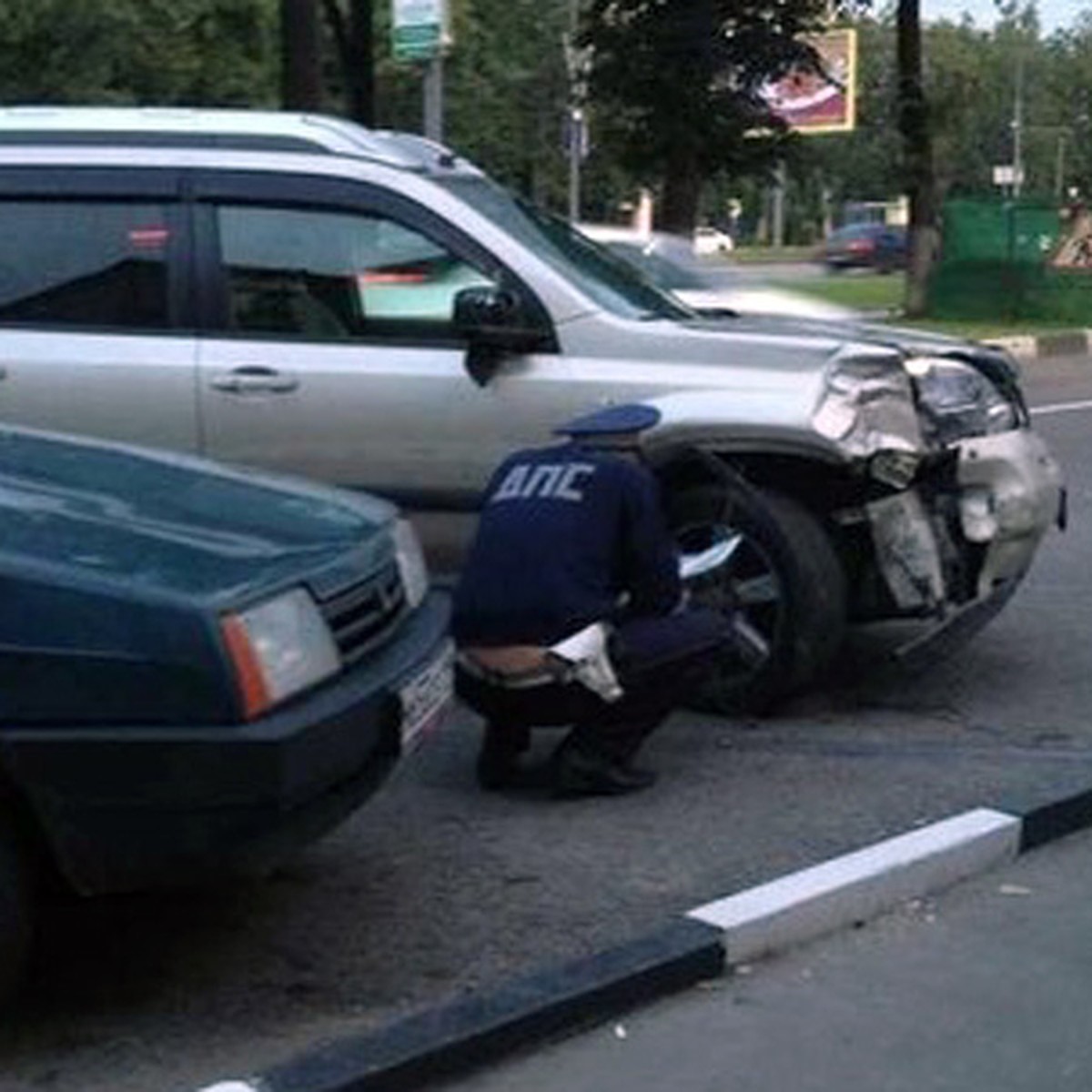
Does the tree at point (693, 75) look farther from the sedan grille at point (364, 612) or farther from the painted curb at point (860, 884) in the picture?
the sedan grille at point (364, 612)

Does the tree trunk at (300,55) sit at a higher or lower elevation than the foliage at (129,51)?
lower

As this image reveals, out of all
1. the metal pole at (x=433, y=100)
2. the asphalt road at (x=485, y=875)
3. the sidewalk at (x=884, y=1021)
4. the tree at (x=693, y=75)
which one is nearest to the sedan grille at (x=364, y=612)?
the asphalt road at (x=485, y=875)

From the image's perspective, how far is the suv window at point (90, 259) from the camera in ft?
23.7

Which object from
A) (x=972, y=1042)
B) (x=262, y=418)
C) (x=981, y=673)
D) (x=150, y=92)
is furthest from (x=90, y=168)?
(x=150, y=92)

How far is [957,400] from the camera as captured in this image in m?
7.18

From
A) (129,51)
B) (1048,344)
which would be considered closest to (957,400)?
(1048,344)

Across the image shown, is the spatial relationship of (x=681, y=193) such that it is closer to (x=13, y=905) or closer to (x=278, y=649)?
(x=278, y=649)

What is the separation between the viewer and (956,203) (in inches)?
1037

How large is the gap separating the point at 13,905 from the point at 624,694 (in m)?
2.14

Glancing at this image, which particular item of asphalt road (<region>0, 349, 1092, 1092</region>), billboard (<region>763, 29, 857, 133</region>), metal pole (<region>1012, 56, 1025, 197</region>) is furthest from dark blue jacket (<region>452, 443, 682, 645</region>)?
metal pole (<region>1012, 56, 1025, 197</region>)

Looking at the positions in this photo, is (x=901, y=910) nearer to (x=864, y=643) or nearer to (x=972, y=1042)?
(x=972, y=1042)

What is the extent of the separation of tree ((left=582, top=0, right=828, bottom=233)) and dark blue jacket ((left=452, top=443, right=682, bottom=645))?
17571mm

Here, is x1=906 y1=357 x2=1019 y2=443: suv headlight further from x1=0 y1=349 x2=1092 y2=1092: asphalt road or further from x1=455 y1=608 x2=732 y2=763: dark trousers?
x1=455 y1=608 x2=732 y2=763: dark trousers

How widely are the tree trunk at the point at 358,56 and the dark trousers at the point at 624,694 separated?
43.5ft
